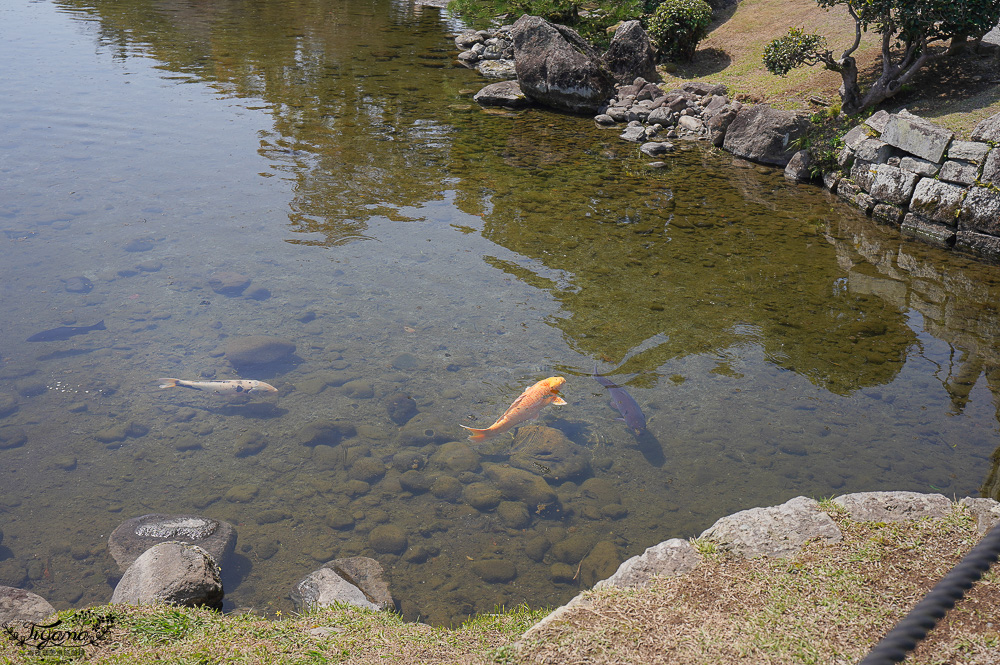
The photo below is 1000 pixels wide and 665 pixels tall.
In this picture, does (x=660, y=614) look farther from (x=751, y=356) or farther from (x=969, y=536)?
(x=751, y=356)

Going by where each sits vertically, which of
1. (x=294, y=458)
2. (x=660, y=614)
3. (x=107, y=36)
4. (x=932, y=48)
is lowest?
(x=294, y=458)

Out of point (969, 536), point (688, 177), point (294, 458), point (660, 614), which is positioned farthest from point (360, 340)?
point (688, 177)

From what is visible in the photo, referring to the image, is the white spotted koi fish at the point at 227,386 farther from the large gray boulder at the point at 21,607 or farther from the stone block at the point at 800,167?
the stone block at the point at 800,167

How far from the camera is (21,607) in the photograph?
3.86 m

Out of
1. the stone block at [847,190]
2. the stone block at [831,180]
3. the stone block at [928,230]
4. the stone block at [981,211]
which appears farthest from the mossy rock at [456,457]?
the stone block at [831,180]

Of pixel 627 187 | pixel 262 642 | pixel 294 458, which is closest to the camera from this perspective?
pixel 262 642

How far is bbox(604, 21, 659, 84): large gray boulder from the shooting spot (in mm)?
18547

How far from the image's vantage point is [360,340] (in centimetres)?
745

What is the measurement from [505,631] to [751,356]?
4.95 m

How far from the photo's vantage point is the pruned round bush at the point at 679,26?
18281mm

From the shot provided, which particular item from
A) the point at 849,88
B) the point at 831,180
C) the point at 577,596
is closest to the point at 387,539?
the point at 577,596

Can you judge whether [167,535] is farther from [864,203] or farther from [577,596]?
[864,203]

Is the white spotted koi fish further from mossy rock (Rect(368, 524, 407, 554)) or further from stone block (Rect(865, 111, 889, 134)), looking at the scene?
stone block (Rect(865, 111, 889, 134))

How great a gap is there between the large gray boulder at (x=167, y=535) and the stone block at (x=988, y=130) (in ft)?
40.3
